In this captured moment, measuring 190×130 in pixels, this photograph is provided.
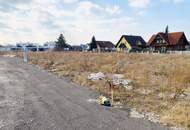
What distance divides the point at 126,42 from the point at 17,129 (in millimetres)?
84269

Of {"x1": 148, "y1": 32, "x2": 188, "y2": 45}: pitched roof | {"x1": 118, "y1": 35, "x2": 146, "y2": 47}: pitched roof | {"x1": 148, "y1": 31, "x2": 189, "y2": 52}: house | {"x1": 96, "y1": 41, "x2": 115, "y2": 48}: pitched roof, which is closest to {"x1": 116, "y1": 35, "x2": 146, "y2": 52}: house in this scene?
{"x1": 118, "y1": 35, "x2": 146, "y2": 47}: pitched roof

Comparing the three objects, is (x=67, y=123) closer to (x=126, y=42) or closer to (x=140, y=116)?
(x=140, y=116)

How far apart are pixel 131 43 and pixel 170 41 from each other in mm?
14286

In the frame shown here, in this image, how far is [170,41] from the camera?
259ft

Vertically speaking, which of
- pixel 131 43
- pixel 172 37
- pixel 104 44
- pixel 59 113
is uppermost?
pixel 172 37

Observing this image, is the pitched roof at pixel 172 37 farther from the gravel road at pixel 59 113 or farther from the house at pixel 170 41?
the gravel road at pixel 59 113

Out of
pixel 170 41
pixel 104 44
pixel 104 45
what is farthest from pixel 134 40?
pixel 104 44

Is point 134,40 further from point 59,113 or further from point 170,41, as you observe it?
point 59,113

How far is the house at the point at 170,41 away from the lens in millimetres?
77688

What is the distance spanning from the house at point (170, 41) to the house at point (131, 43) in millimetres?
9502

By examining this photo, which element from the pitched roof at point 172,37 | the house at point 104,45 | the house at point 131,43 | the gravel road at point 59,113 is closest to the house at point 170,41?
the pitched roof at point 172,37

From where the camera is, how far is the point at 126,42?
299 feet

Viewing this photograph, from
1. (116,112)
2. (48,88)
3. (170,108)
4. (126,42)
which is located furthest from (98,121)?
(126,42)

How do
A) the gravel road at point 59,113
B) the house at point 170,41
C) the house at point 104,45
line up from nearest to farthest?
the gravel road at point 59,113 < the house at point 170,41 < the house at point 104,45
